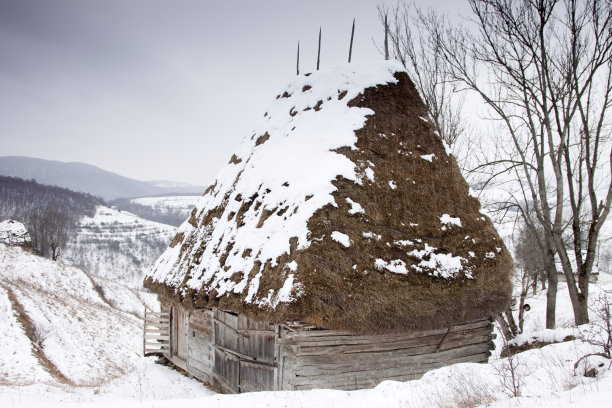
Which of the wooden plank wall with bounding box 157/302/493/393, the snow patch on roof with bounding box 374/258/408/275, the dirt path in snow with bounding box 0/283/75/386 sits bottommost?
the dirt path in snow with bounding box 0/283/75/386

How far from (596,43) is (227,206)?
9025 millimetres

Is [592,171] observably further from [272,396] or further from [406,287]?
[272,396]

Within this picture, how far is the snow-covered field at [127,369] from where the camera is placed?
496 centimetres

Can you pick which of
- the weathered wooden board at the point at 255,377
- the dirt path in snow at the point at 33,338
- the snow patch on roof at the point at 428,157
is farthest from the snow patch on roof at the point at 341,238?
the dirt path in snow at the point at 33,338

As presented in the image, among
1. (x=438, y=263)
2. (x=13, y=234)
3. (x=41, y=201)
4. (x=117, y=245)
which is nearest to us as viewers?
(x=438, y=263)

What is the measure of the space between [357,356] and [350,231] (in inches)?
95.8

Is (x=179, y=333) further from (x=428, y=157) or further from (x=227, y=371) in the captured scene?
(x=428, y=157)

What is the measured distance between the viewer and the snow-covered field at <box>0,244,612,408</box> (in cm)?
496

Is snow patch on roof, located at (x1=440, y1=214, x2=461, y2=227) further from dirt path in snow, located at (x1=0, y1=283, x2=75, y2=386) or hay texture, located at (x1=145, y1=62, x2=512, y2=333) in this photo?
dirt path in snow, located at (x1=0, y1=283, x2=75, y2=386)

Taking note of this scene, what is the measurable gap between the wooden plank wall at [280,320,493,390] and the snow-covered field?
116 cm

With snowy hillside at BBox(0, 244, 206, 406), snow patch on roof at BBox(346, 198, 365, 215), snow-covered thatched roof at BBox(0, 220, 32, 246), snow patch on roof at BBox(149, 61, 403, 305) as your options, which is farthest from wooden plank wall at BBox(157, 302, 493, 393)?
snow-covered thatched roof at BBox(0, 220, 32, 246)

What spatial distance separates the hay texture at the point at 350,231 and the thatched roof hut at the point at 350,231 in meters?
0.03

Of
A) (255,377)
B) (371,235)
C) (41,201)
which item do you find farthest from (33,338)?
(41,201)

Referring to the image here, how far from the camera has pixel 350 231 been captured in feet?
25.3
